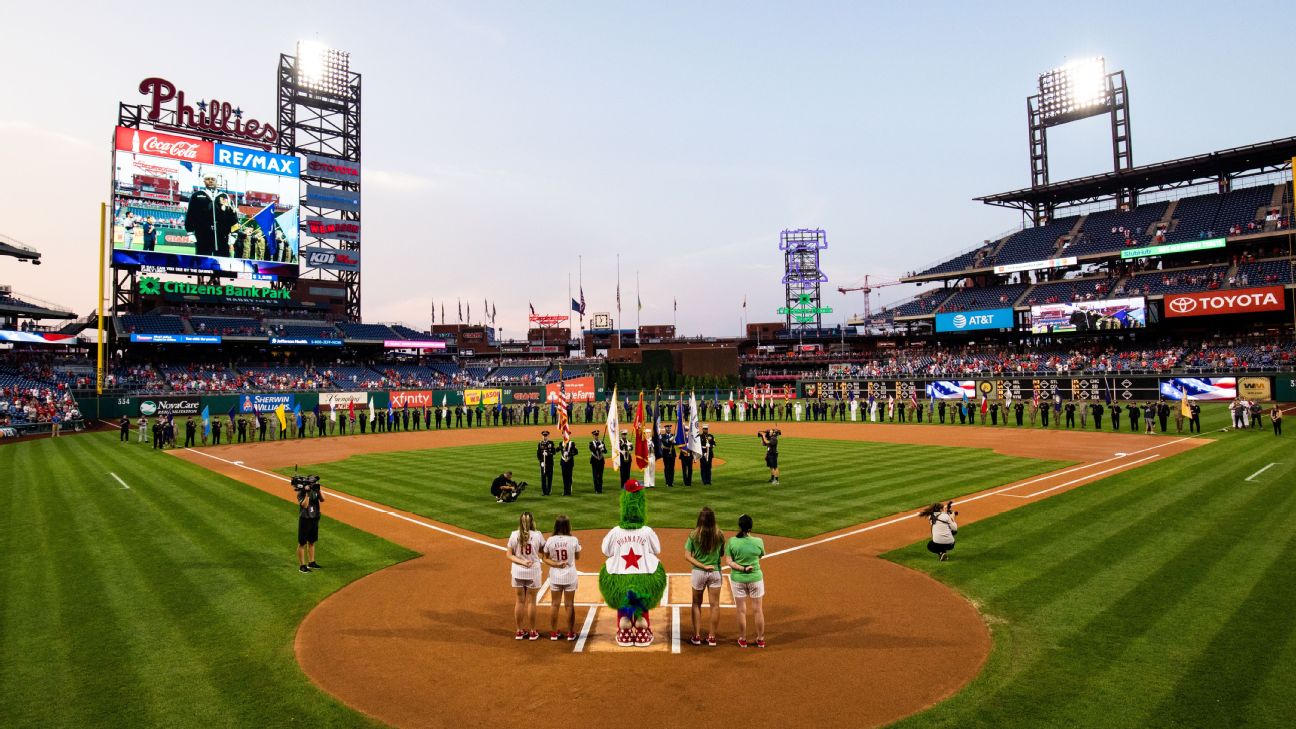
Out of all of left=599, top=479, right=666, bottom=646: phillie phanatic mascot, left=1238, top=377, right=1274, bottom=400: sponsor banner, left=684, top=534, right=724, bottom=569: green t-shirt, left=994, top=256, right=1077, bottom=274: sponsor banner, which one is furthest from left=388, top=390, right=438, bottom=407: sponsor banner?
left=1238, top=377, right=1274, bottom=400: sponsor banner

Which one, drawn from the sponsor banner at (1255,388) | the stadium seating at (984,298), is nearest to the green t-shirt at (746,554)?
the sponsor banner at (1255,388)

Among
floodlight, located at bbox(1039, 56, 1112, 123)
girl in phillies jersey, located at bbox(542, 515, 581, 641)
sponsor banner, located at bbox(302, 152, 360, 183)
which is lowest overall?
girl in phillies jersey, located at bbox(542, 515, 581, 641)

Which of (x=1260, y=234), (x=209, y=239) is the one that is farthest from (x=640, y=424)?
(x=1260, y=234)

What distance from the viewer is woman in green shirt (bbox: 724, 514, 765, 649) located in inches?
350

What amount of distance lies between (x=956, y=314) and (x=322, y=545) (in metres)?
66.9

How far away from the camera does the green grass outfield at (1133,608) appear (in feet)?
24.1

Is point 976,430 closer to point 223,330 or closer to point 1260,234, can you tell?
point 1260,234

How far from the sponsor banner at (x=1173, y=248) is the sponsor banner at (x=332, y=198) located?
74333mm

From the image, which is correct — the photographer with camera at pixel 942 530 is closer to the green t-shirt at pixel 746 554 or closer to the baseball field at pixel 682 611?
the baseball field at pixel 682 611

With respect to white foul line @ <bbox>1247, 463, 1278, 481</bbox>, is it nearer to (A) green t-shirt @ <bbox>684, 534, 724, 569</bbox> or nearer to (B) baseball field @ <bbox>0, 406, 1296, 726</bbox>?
(B) baseball field @ <bbox>0, 406, 1296, 726</bbox>

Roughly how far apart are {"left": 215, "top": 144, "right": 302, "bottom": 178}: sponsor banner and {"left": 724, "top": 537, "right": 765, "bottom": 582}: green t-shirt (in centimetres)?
6718

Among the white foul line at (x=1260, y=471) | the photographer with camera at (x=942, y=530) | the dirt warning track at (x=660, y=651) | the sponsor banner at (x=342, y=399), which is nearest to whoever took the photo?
the dirt warning track at (x=660, y=651)

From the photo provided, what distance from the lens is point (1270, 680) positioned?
305 inches

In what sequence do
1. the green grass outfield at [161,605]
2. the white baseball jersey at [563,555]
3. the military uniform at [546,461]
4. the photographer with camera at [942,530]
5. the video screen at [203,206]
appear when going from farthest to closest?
the video screen at [203,206] → the military uniform at [546,461] → the photographer with camera at [942,530] → the white baseball jersey at [563,555] → the green grass outfield at [161,605]
